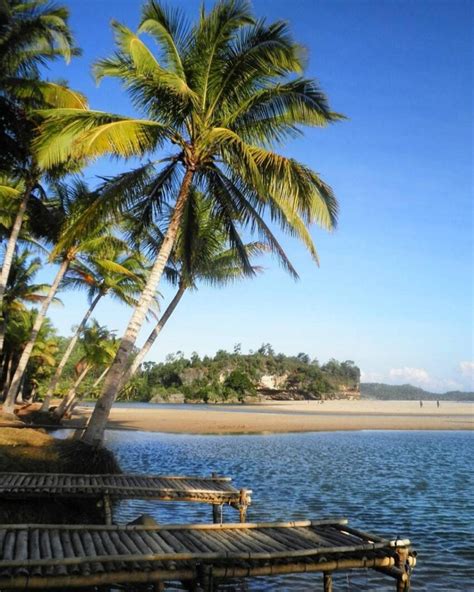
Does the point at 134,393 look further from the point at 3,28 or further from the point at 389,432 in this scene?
the point at 3,28

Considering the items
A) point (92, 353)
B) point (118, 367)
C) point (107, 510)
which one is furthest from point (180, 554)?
point (92, 353)

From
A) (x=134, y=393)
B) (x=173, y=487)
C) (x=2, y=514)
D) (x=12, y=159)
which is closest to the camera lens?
(x=2, y=514)

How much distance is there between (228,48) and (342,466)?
14621 mm

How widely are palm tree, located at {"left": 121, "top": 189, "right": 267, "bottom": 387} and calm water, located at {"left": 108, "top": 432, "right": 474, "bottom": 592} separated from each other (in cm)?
472

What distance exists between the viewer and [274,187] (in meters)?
11.8

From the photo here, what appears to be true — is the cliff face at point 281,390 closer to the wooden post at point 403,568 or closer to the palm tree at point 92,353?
the palm tree at point 92,353

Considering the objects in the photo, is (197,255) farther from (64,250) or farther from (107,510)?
(107,510)

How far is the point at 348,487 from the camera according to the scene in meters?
14.8

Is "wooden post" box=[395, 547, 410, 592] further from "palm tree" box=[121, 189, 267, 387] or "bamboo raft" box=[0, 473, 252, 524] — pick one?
"palm tree" box=[121, 189, 267, 387]

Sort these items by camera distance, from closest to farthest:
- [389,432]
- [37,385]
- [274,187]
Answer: [274,187] < [389,432] < [37,385]

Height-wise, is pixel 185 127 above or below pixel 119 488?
above

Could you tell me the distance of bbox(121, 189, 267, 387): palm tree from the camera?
1494cm

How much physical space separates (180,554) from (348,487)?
10.6 meters

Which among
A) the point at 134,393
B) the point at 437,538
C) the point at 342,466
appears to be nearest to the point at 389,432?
the point at 342,466
